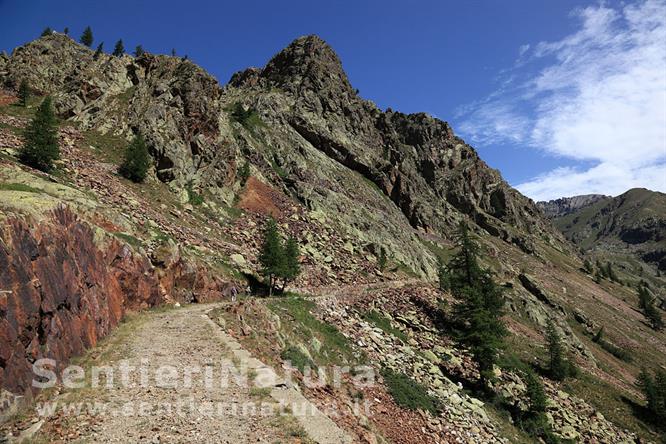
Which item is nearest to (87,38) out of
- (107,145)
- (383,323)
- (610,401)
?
(107,145)

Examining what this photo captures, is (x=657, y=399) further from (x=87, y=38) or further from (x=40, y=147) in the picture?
(x=87, y=38)

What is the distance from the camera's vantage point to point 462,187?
5231 inches

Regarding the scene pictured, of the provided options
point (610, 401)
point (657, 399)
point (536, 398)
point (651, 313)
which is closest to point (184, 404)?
point (536, 398)

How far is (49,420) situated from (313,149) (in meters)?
70.0

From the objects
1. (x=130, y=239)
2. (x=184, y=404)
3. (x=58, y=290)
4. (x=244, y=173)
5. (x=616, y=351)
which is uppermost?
(x=244, y=173)

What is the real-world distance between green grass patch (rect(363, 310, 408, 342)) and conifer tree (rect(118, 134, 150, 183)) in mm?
25721

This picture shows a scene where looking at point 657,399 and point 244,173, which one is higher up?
point 244,173

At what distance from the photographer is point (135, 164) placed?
3481cm

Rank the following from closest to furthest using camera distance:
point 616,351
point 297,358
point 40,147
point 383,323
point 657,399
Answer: point 297,358
point 40,147
point 383,323
point 657,399
point 616,351

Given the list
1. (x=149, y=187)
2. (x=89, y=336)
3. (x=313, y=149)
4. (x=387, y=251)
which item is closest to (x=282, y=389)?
(x=89, y=336)

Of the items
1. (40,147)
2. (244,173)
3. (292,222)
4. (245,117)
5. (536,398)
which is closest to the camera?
(40,147)

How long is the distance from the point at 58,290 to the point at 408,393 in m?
18.3

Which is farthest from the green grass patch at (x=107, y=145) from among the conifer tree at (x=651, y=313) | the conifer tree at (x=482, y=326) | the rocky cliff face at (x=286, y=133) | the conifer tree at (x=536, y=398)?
the conifer tree at (x=651, y=313)

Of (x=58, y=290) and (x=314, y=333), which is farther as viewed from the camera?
(x=314, y=333)
